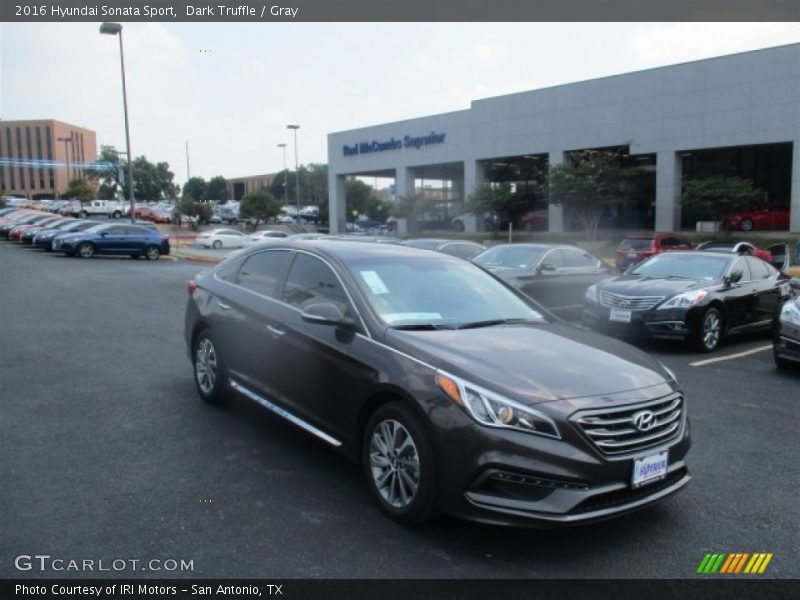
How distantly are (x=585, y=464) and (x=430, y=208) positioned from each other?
46193mm

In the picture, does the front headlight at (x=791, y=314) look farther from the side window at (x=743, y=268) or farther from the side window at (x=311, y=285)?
the side window at (x=311, y=285)

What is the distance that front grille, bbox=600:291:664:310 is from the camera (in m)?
9.31

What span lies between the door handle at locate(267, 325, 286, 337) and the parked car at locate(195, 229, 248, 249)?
1287 inches

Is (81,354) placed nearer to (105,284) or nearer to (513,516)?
(513,516)

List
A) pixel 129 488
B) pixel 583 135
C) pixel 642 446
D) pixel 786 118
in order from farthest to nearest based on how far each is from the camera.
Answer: pixel 583 135 < pixel 786 118 < pixel 129 488 < pixel 642 446

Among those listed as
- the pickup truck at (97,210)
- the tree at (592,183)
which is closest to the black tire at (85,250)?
the tree at (592,183)

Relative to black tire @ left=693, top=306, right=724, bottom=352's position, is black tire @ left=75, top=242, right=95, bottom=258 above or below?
above

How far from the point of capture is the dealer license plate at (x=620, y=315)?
9.40 meters

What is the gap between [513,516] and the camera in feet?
11.5

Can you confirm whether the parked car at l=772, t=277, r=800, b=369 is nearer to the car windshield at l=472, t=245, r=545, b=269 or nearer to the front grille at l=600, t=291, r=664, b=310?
the front grille at l=600, t=291, r=664, b=310

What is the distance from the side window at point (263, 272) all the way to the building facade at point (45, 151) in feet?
250

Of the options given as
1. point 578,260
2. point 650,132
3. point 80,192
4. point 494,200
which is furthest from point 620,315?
point 80,192

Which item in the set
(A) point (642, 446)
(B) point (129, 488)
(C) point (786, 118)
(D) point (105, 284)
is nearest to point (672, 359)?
(A) point (642, 446)

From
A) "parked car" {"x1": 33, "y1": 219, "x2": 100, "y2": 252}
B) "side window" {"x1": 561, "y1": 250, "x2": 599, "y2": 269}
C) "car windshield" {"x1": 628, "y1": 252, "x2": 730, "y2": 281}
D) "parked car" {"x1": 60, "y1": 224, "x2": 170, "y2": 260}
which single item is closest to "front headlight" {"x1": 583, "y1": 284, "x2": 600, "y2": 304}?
"car windshield" {"x1": 628, "y1": 252, "x2": 730, "y2": 281}
